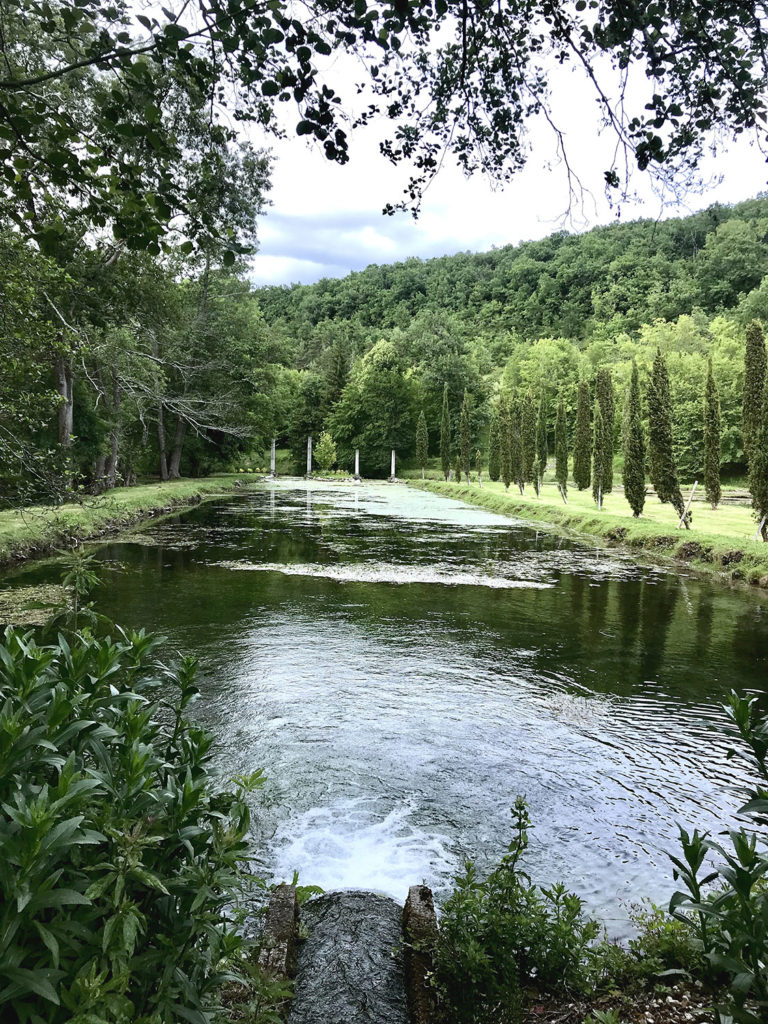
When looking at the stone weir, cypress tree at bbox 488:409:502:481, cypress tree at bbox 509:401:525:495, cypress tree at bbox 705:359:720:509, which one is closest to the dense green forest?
the stone weir

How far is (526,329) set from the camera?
91.6 metres

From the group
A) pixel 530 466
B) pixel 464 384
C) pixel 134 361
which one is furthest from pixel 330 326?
pixel 134 361

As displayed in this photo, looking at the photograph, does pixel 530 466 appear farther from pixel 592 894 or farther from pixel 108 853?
pixel 108 853

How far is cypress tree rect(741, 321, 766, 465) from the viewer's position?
21.5 meters

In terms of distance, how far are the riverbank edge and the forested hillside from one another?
18.0 metres

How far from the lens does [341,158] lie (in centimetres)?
297

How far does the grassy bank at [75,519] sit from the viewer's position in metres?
6.85

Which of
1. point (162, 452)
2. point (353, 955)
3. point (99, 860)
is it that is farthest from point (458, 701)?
point (162, 452)

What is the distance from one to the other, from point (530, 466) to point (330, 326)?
219 ft

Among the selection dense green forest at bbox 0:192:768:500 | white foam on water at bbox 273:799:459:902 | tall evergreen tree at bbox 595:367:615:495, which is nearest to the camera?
white foam on water at bbox 273:799:459:902

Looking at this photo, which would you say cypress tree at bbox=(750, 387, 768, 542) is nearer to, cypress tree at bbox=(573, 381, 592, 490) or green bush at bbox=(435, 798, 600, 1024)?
green bush at bbox=(435, 798, 600, 1024)

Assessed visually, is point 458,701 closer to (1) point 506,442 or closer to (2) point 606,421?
(2) point 606,421

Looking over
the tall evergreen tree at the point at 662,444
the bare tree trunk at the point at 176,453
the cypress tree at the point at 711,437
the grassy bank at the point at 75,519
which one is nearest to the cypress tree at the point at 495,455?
the cypress tree at the point at 711,437

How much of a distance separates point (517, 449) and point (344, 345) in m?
42.7
